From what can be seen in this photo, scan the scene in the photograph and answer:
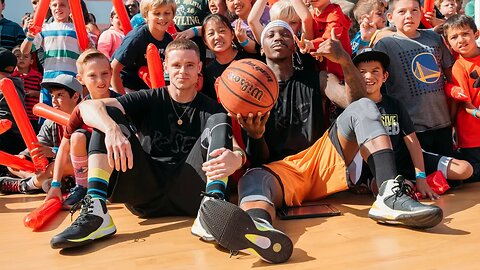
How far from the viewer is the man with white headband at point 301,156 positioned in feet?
8.04

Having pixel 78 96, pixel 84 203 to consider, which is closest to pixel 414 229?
pixel 84 203

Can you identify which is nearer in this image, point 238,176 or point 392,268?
point 392,268

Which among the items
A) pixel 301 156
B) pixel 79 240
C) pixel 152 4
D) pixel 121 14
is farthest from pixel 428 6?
pixel 79 240

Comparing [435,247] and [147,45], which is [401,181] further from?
[147,45]

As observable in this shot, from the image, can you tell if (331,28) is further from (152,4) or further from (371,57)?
(152,4)

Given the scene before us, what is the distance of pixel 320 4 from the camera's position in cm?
405

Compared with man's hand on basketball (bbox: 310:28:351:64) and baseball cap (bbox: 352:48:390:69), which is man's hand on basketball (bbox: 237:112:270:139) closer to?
man's hand on basketball (bbox: 310:28:351:64)

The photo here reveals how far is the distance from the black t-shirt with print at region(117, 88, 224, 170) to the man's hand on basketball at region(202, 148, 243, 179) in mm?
458

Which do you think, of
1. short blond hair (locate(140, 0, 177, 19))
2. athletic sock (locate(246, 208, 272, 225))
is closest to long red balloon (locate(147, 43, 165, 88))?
short blond hair (locate(140, 0, 177, 19))

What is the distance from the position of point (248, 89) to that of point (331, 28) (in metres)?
1.23

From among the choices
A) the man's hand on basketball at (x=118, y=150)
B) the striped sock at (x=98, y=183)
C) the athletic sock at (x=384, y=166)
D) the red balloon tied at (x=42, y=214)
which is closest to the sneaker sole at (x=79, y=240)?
the striped sock at (x=98, y=183)

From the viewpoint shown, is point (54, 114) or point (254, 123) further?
point (54, 114)

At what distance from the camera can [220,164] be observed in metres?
2.82

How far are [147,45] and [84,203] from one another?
1.86 metres
